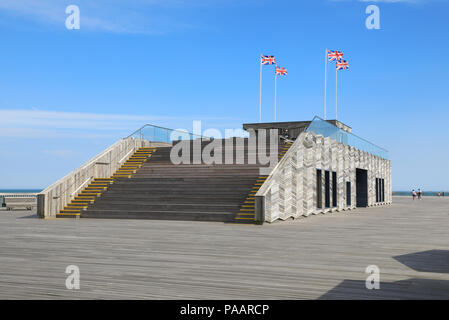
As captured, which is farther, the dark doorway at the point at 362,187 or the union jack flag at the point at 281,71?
the union jack flag at the point at 281,71

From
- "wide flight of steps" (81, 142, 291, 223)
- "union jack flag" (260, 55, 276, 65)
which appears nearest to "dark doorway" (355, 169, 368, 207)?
"union jack flag" (260, 55, 276, 65)

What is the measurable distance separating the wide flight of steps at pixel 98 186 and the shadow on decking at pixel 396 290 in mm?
16498

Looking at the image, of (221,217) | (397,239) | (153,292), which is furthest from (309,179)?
(153,292)

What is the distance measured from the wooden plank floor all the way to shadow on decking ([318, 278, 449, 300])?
1 cm

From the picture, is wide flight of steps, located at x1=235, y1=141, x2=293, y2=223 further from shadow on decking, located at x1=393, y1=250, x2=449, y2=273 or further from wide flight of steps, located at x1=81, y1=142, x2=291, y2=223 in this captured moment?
shadow on decking, located at x1=393, y1=250, x2=449, y2=273

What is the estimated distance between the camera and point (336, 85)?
1681 inches

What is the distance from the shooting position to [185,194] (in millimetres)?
20547

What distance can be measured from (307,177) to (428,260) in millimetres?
14329

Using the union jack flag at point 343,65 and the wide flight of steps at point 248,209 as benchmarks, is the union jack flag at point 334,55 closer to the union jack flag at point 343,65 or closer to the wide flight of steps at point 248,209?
the union jack flag at point 343,65

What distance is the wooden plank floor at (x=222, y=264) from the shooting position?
6020 mm

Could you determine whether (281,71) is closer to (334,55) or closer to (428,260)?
(334,55)

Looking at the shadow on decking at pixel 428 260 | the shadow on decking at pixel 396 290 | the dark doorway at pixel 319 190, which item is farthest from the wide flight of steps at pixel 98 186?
the shadow on decking at pixel 396 290

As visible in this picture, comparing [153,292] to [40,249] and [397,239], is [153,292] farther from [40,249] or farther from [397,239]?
[397,239]
